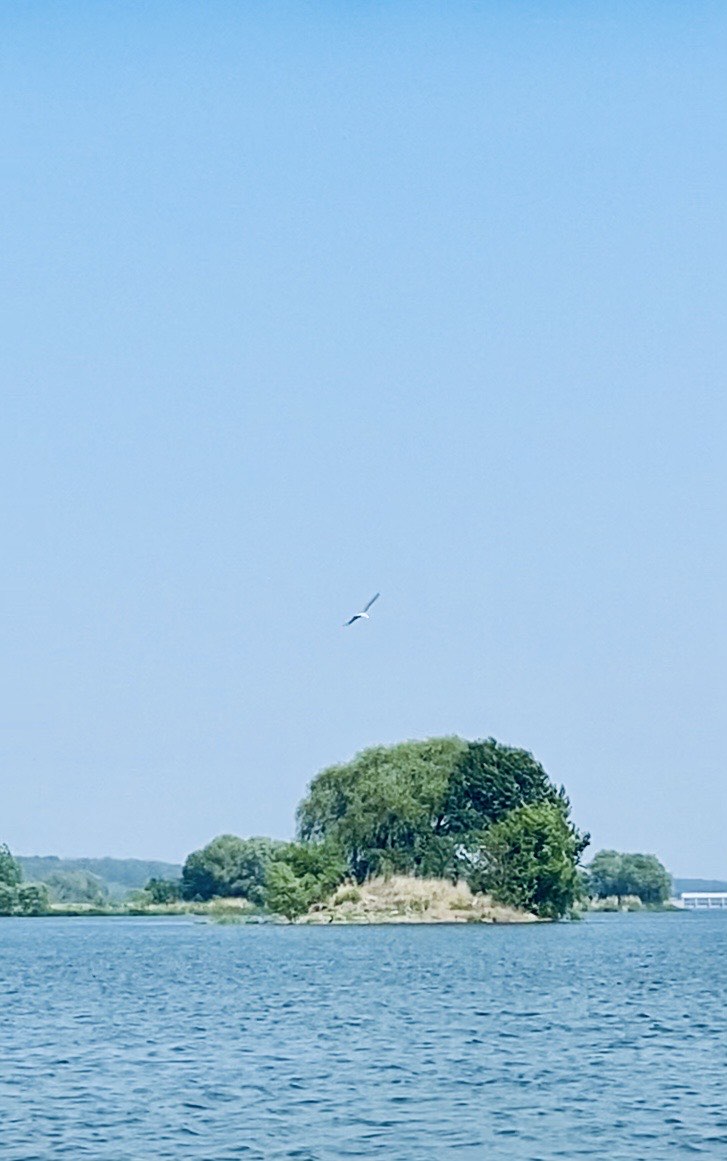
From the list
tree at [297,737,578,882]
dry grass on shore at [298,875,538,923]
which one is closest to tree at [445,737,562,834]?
tree at [297,737,578,882]

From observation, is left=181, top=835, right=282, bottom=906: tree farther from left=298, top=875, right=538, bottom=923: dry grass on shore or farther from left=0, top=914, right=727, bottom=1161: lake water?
left=0, top=914, right=727, bottom=1161: lake water

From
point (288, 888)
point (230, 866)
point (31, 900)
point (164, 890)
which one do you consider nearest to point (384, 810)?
point (288, 888)

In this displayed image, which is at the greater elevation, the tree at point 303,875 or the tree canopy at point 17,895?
the tree canopy at point 17,895

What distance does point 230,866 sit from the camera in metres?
165

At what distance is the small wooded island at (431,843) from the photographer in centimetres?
10894

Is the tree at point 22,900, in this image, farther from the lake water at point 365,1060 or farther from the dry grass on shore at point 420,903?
the lake water at point 365,1060

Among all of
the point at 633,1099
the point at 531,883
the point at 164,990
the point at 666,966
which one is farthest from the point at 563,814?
the point at 633,1099

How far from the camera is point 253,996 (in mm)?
54094

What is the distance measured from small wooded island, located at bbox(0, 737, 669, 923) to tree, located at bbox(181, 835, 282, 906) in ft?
157

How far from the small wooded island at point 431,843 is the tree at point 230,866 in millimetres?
47885

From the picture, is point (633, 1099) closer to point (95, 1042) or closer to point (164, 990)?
point (95, 1042)

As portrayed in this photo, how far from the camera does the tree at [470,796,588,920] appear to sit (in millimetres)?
107500

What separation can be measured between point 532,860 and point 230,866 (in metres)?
61.2

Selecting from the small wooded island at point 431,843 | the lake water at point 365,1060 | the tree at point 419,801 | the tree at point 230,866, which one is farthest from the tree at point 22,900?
the lake water at point 365,1060
